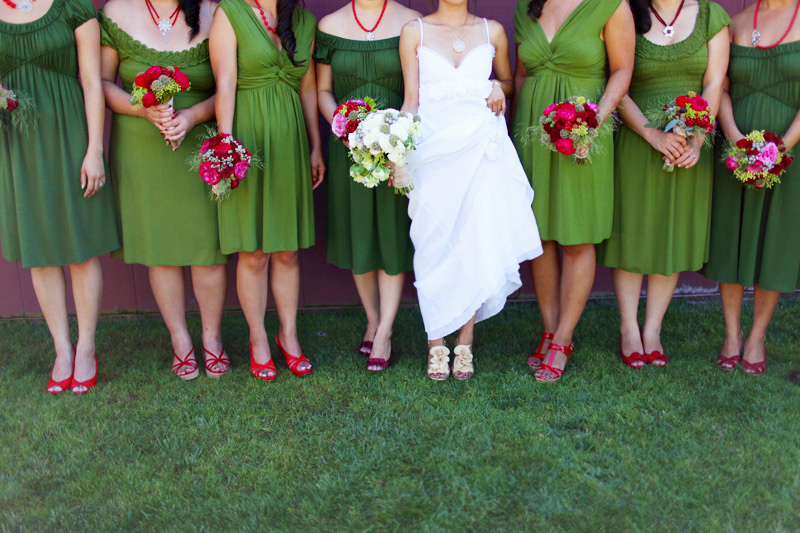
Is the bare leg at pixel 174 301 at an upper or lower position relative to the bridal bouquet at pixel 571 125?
lower

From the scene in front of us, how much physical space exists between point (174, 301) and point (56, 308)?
0.64 meters

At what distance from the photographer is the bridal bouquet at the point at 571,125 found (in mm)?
3007

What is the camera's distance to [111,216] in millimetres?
3541

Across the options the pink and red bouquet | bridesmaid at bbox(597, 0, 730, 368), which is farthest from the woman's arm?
bridesmaid at bbox(597, 0, 730, 368)

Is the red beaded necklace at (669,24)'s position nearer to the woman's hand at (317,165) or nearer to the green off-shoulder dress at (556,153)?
the green off-shoulder dress at (556,153)

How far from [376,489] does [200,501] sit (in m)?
0.70

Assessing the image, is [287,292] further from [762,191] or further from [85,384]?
[762,191]

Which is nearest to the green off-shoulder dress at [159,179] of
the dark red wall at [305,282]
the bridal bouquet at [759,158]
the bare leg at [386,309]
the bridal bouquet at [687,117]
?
the bare leg at [386,309]

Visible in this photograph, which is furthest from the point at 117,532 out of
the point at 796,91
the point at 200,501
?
the point at 796,91

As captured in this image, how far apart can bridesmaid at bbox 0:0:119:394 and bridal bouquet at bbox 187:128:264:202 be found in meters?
0.68

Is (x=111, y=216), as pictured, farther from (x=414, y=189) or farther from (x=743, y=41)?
(x=743, y=41)

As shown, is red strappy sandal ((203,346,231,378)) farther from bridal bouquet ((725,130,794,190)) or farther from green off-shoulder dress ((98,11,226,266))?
bridal bouquet ((725,130,794,190))

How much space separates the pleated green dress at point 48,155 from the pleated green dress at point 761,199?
3422mm

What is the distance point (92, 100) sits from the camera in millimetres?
3352
